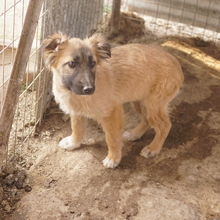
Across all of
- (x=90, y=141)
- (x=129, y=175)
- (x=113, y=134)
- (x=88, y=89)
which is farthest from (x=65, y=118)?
(x=88, y=89)

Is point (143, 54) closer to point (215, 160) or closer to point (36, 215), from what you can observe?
point (215, 160)

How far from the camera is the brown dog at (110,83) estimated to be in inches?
172

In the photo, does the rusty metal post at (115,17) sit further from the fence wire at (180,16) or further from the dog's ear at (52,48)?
the dog's ear at (52,48)

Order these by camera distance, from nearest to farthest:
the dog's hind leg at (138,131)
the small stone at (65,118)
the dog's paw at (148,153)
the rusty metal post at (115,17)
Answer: the dog's paw at (148,153), the dog's hind leg at (138,131), the small stone at (65,118), the rusty metal post at (115,17)

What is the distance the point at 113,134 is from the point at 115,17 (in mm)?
4221

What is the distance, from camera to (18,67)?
3973mm

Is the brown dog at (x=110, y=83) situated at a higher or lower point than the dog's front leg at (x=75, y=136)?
higher

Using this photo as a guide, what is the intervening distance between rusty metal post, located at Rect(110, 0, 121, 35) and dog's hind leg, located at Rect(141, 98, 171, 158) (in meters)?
3.70

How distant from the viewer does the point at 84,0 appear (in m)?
6.89

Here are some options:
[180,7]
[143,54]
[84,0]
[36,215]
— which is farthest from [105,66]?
[180,7]

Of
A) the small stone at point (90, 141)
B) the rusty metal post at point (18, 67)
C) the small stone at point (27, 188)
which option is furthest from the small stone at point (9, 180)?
the small stone at point (90, 141)

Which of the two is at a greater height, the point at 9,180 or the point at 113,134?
the point at 113,134

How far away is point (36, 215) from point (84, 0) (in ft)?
14.0

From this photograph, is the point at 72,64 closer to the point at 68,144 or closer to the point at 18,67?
the point at 18,67
